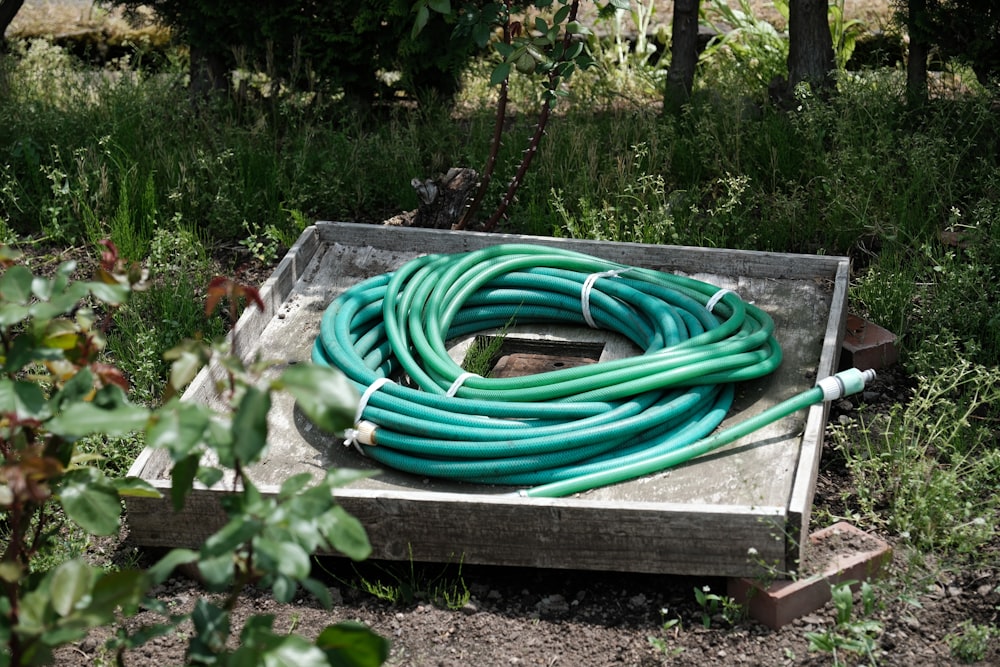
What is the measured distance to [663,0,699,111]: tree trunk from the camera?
6.46 m

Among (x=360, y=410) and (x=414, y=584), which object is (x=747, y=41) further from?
(x=414, y=584)

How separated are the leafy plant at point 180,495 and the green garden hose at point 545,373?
1.53 meters

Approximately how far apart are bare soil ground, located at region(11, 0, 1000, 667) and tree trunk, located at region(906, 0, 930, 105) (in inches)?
125

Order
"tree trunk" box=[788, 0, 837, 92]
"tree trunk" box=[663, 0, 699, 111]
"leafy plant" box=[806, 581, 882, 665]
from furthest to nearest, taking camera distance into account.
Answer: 1. "tree trunk" box=[663, 0, 699, 111]
2. "tree trunk" box=[788, 0, 837, 92]
3. "leafy plant" box=[806, 581, 882, 665]

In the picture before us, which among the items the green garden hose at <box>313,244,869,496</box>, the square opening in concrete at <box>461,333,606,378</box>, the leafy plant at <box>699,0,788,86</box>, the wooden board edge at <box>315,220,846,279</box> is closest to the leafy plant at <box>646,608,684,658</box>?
the green garden hose at <box>313,244,869,496</box>

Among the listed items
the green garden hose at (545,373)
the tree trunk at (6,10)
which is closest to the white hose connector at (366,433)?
the green garden hose at (545,373)

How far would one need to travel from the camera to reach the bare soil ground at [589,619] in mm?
3066

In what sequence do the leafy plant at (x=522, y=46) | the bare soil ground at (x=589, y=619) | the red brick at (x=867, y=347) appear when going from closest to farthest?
the bare soil ground at (x=589, y=619)
the red brick at (x=867, y=347)
the leafy plant at (x=522, y=46)

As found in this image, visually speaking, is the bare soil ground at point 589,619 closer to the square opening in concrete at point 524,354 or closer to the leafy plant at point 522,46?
the square opening in concrete at point 524,354

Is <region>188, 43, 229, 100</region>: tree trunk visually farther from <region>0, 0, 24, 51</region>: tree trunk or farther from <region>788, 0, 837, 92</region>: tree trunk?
<region>788, 0, 837, 92</region>: tree trunk

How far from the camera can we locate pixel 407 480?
363 centimetres

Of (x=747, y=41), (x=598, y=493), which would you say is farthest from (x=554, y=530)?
(x=747, y=41)

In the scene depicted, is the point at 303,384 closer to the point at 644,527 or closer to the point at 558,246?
the point at 644,527

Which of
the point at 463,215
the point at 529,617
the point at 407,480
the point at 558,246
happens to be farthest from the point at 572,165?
the point at 529,617
